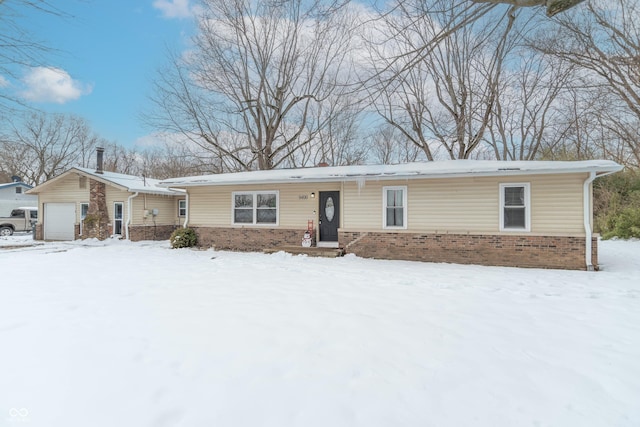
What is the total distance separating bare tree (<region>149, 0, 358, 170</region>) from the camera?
17.6 meters

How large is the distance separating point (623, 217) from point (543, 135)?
7.93m

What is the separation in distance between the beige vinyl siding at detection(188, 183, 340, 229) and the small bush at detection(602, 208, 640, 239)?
12151mm

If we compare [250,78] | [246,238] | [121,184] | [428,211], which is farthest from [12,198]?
[428,211]

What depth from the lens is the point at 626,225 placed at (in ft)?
42.2

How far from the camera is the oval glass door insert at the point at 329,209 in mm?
11030

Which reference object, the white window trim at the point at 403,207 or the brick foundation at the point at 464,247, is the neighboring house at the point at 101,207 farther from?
the white window trim at the point at 403,207

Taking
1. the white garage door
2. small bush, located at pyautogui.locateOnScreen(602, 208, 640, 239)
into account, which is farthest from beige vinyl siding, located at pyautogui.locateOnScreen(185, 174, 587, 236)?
the white garage door

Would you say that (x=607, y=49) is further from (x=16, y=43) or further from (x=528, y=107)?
(x=16, y=43)

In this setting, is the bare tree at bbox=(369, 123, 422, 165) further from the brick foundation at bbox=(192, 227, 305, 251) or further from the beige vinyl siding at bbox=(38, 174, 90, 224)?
the beige vinyl siding at bbox=(38, 174, 90, 224)

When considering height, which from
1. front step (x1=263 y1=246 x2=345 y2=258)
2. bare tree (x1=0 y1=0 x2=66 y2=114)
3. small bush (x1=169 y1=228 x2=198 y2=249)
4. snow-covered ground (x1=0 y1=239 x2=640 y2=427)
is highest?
bare tree (x1=0 y1=0 x2=66 y2=114)

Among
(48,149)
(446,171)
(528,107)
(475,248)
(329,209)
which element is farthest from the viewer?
(48,149)

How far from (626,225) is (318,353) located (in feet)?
52.0

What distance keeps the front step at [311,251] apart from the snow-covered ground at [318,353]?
144 inches

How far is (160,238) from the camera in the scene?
1648 centimetres
